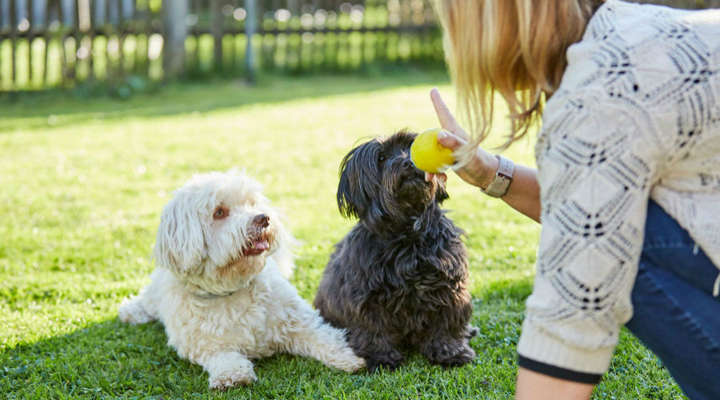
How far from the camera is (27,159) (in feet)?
23.1

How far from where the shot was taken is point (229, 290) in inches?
131

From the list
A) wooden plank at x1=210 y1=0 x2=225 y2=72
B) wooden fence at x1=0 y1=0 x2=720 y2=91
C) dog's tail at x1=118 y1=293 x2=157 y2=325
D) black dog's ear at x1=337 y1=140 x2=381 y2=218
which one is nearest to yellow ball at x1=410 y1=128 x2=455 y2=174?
black dog's ear at x1=337 y1=140 x2=381 y2=218

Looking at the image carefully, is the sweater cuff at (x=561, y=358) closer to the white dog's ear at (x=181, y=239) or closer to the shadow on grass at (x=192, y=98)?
the white dog's ear at (x=181, y=239)

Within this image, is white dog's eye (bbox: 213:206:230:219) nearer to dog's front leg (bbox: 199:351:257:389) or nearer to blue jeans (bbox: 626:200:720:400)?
dog's front leg (bbox: 199:351:257:389)

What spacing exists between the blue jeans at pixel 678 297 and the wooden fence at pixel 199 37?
364 inches

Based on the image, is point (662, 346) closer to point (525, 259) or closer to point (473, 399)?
point (473, 399)

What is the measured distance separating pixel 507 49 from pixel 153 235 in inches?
149

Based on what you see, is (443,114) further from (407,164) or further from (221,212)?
(221,212)

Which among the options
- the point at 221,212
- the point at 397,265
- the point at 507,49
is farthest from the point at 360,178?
the point at 507,49

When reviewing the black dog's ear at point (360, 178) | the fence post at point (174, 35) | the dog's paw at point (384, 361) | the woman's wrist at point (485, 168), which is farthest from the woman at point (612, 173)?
the fence post at point (174, 35)

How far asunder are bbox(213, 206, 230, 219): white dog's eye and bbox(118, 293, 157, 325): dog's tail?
32.9 inches

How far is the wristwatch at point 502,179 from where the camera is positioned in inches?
101

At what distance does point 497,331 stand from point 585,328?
6.34 feet

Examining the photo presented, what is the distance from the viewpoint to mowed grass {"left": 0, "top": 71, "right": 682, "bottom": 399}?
310cm
